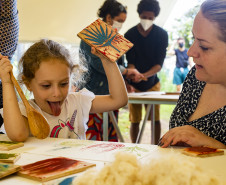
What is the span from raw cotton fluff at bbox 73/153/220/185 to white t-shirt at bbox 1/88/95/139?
0.91 meters

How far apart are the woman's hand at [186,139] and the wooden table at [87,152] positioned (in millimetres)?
43

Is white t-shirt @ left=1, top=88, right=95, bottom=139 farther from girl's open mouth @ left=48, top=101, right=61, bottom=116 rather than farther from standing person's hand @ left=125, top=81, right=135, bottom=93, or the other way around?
standing person's hand @ left=125, top=81, right=135, bottom=93

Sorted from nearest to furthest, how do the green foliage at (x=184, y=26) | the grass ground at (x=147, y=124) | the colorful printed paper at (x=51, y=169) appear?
the colorful printed paper at (x=51, y=169) → the grass ground at (x=147, y=124) → the green foliage at (x=184, y=26)

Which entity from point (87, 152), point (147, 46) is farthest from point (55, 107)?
point (147, 46)

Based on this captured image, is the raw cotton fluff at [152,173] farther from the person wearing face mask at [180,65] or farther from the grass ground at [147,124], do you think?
the person wearing face mask at [180,65]

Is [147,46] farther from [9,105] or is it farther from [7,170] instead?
[7,170]

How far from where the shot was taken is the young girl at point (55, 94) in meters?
1.22

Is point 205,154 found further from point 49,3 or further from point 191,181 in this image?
point 49,3

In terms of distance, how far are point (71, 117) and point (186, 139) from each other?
2.05ft

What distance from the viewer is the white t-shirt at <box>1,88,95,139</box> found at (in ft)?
4.54

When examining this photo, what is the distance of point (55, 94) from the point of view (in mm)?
1304

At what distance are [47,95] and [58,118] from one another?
0.15 m

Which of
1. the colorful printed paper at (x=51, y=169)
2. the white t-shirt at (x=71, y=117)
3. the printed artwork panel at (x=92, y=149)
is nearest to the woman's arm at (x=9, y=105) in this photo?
the white t-shirt at (x=71, y=117)

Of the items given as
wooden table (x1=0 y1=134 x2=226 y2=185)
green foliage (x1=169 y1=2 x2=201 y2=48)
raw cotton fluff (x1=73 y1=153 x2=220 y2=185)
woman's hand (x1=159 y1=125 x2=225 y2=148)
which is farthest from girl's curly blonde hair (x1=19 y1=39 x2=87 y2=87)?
green foliage (x1=169 y1=2 x2=201 y2=48)
